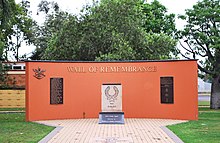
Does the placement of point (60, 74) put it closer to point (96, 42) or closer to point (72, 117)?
point (72, 117)

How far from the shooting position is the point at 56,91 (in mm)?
22750

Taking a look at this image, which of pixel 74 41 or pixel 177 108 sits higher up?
pixel 74 41

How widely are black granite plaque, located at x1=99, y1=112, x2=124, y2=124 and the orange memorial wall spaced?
10.6 ft

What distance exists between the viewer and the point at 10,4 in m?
19.7

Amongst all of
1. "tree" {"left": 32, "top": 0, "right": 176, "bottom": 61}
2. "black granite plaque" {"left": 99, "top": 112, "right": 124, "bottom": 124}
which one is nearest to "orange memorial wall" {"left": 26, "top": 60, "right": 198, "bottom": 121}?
"black granite plaque" {"left": 99, "top": 112, "right": 124, "bottom": 124}

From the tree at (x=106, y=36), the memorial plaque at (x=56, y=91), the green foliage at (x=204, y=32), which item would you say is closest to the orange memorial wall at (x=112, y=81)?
the memorial plaque at (x=56, y=91)

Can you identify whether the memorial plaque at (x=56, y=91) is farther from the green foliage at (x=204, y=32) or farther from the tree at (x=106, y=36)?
the green foliage at (x=204, y=32)

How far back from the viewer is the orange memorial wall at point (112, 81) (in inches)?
874

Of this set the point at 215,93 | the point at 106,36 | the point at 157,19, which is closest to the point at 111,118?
the point at 106,36

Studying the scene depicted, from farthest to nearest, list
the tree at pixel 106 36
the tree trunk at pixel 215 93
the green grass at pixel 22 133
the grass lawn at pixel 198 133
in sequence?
the tree trunk at pixel 215 93
the tree at pixel 106 36
the green grass at pixel 22 133
the grass lawn at pixel 198 133

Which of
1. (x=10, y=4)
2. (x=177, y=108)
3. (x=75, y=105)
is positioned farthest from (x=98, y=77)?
(x=10, y=4)

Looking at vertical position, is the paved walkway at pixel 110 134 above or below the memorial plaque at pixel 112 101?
below

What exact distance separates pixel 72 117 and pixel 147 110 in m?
3.74

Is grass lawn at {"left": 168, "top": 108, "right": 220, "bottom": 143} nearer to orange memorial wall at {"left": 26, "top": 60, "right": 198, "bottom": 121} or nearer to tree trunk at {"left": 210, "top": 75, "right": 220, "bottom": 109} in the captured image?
orange memorial wall at {"left": 26, "top": 60, "right": 198, "bottom": 121}
